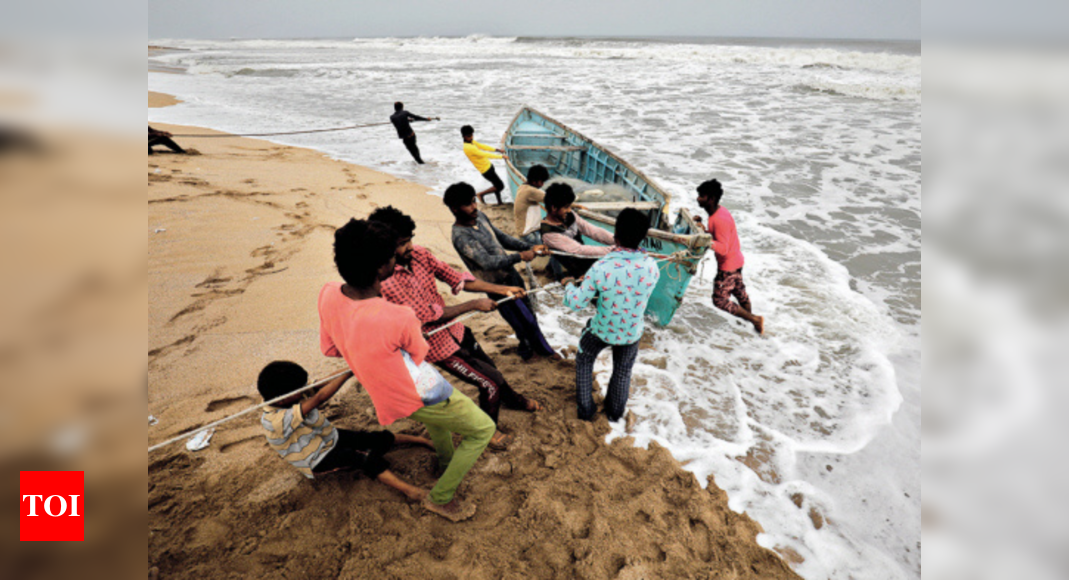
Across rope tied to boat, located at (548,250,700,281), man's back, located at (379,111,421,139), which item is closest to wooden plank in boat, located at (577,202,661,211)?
rope tied to boat, located at (548,250,700,281)

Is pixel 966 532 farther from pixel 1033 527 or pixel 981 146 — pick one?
pixel 981 146

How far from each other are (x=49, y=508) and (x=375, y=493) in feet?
6.74

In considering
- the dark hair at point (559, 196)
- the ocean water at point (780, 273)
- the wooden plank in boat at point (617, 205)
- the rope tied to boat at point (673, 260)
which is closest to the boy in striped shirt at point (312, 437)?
the ocean water at point (780, 273)

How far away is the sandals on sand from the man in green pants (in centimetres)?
48

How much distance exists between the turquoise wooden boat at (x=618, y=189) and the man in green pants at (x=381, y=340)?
2.69 m

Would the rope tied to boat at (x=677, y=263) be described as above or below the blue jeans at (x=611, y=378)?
above

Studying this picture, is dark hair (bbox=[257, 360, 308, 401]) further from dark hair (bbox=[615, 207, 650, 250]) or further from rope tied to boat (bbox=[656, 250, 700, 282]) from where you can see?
rope tied to boat (bbox=[656, 250, 700, 282])

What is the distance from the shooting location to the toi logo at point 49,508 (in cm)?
99

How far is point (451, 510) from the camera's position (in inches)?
110

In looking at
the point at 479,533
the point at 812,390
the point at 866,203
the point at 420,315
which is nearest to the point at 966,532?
the point at 479,533

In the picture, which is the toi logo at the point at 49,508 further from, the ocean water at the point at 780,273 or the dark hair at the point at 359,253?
the ocean water at the point at 780,273

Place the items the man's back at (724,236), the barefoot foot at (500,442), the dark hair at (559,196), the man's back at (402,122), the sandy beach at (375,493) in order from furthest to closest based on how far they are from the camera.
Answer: the man's back at (402,122), the man's back at (724,236), the dark hair at (559,196), the barefoot foot at (500,442), the sandy beach at (375,493)

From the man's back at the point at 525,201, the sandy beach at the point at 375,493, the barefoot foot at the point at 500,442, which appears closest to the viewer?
the sandy beach at the point at 375,493

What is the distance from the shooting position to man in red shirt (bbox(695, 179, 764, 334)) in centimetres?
444
